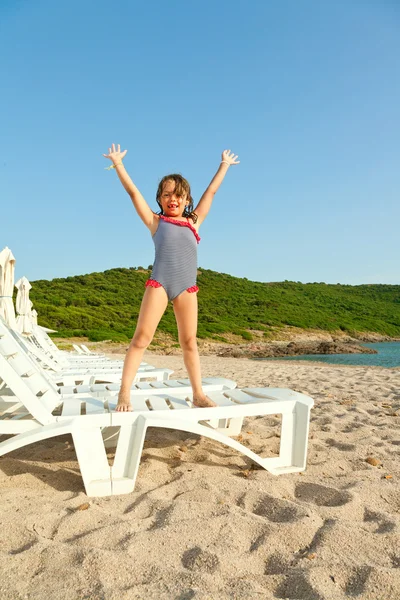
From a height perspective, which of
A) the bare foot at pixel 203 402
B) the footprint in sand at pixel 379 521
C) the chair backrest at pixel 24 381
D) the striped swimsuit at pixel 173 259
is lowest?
the footprint in sand at pixel 379 521

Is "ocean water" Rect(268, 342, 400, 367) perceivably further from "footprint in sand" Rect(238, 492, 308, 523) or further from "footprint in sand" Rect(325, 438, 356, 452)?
"footprint in sand" Rect(238, 492, 308, 523)

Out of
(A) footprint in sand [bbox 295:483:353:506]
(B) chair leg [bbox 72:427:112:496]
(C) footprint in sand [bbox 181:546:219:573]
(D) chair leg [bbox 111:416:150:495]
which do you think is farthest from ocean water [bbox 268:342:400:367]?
(C) footprint in sand [bbox 181:546:219:573]

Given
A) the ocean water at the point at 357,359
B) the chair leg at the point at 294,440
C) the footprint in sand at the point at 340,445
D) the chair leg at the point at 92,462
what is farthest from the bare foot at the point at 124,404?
the ocean water at the point at 357,359

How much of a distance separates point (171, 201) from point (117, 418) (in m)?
1.42

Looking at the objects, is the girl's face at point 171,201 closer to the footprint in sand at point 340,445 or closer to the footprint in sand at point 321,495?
the footprint in sand at point 321,495

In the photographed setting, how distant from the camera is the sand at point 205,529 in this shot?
5.09 ft

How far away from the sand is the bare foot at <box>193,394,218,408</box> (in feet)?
1.35

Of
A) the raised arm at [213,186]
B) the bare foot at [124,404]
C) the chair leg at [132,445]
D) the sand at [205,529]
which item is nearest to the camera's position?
the sand at [205,529]

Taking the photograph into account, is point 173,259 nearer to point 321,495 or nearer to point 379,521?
point 321,495

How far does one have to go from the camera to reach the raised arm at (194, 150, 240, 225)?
3160 millimetres

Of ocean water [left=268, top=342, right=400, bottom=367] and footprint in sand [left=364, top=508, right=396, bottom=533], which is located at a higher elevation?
footprint in sand [left=364, top=508, right=396, bottom=533]

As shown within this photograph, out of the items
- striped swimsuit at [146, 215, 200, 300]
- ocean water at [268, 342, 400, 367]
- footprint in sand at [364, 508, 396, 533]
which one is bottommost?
ocean water at [268, 342, 400, 367]

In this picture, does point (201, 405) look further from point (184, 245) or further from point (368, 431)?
point (368, 431)

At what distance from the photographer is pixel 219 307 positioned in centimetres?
4334
